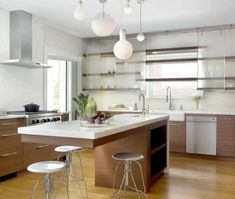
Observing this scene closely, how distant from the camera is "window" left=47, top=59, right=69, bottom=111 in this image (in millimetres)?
6270

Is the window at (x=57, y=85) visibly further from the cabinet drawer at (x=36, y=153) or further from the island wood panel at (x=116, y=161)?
the island wood panel at (x=116, y=161)

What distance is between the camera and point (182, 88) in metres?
6.20

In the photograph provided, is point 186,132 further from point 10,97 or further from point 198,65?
point 10,97

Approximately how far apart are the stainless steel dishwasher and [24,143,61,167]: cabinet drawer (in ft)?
8.85

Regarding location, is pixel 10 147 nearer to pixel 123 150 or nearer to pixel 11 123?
pixel 11 123

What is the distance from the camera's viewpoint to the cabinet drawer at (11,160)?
3.94 m

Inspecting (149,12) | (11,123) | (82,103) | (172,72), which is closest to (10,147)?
(11,123)

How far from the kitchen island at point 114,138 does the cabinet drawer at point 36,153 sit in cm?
128

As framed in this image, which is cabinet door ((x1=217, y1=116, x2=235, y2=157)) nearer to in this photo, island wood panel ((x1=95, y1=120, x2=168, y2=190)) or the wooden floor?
the wooden floor

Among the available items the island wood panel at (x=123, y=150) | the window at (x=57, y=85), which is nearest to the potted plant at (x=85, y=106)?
the island wood panel at (x=123, y=150)

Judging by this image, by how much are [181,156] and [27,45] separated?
3.73 meters

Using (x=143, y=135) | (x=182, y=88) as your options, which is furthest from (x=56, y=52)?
(x=143, y=135)

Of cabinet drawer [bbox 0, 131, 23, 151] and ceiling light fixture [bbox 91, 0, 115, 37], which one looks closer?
ceiling light fixture [bbox 91, 0, 115, 37]

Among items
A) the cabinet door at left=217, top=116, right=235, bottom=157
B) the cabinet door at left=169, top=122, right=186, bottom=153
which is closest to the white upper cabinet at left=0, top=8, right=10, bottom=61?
the cabinet door at left=169, top=122, right=186, bottom=153
